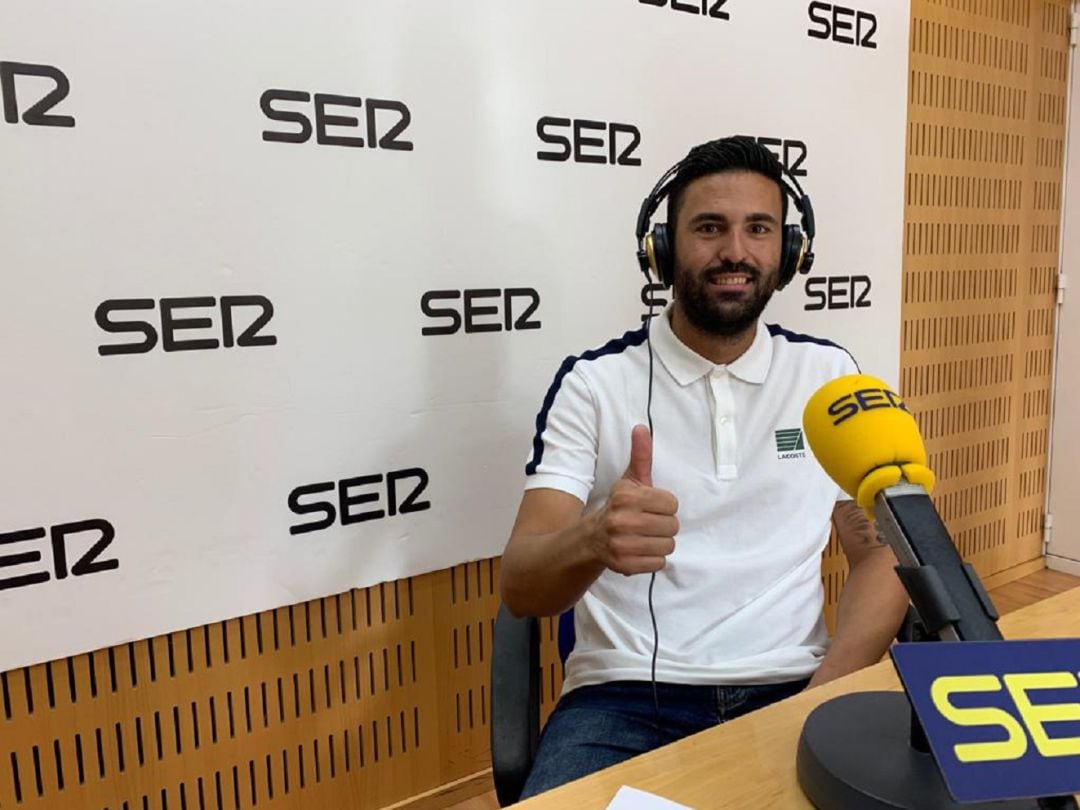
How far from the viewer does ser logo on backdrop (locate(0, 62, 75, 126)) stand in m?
1.26

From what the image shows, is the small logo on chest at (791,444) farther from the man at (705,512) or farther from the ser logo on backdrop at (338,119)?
the ser logo on backdrop at (338,119)

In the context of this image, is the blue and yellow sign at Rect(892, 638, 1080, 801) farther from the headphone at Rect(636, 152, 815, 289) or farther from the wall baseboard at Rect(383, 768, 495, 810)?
the wall baseboard at Rect(383, 768, 495, 810)

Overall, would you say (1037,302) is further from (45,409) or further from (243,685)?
(45,409)

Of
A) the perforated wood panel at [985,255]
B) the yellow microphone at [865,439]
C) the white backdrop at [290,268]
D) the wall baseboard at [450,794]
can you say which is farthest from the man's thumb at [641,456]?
the perforated wood panel at [985,255]

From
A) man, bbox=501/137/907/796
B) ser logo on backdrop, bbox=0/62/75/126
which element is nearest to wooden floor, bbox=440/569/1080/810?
man, bbox=501/137/907/796

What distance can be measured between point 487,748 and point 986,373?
7.05 ft

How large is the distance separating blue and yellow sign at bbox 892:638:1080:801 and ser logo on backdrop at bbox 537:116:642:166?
145cm

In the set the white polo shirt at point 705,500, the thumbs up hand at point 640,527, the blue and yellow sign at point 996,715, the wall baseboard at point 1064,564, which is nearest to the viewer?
the blue and yellow sign at point 996,715

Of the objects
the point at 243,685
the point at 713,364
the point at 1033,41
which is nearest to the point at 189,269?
the point at 243,685

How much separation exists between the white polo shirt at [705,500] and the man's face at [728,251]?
2.9 inches

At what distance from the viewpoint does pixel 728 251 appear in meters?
1.36

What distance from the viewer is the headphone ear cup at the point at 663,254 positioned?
138 cm

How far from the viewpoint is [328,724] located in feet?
5.68

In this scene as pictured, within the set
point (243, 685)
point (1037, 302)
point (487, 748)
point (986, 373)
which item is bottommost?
point (487, 748)
